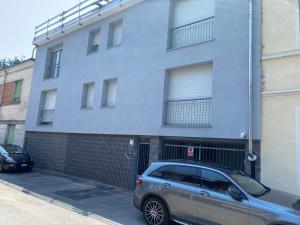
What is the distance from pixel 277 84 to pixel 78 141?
985 centimetres

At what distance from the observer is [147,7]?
1292cm

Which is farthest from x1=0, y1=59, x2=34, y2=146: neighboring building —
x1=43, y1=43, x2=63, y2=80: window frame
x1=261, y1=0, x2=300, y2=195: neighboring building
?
x1=261, y1=0, x2=300, y2=195: neighboring building

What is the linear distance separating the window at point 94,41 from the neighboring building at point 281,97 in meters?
9.00

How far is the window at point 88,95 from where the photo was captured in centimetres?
1492

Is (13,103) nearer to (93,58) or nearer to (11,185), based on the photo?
(93,58)

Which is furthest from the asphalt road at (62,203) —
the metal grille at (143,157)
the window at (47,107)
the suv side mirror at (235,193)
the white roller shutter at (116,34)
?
the white roller shutter at (116,34)

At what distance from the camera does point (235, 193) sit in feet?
19.9

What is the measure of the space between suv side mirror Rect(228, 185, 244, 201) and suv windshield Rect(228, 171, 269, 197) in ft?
0.63

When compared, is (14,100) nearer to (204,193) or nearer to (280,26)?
(280,26)

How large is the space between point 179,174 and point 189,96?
14.3 ft

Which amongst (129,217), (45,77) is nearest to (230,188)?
(129,217)

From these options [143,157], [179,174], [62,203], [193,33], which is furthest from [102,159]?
[179,174]

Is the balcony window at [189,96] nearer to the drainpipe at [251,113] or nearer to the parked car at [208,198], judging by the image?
the drainpipe at [251,113]

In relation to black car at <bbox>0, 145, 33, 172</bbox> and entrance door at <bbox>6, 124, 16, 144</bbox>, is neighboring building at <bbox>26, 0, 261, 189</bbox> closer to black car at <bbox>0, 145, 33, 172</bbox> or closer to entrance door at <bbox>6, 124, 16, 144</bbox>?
black car at <bbox>0, 145, 33, 172</bbox>
